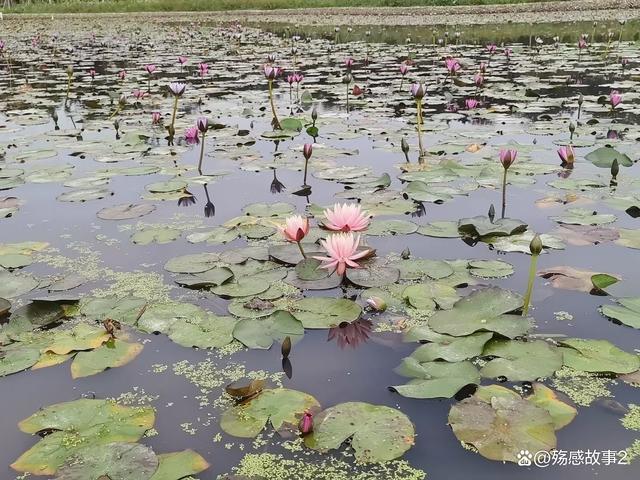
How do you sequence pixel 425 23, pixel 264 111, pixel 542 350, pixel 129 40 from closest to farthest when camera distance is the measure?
pixel 542 350
pixel 264 111
pixel 129 40
pixel 425 23

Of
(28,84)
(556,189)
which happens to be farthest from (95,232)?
(28,84)

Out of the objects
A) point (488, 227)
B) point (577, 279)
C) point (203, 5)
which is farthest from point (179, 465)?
point (203, 5)

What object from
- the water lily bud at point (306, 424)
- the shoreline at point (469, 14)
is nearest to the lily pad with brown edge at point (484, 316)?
the water lily bud at point (306, 424)

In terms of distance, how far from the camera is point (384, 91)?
21.7 ft

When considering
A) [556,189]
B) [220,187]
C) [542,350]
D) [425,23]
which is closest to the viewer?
[542,350]

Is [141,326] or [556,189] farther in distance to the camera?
[556,189]

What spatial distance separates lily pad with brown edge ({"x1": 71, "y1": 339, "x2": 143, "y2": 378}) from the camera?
1.67 m

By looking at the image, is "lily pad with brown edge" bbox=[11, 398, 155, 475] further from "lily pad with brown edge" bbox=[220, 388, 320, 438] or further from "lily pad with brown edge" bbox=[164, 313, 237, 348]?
"lily pad with brown edge" bbox=[164, 313, 237, 348]

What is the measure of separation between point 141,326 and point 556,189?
228 centimetres

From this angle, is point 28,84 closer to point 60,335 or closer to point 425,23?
point 60,335

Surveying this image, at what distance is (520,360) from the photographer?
1.62 m

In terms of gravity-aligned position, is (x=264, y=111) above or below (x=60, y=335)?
above

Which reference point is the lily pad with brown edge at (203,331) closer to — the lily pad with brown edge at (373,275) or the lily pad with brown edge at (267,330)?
the lily pad with brown edge at (267,330)

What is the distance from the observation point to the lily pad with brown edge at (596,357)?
1.58 m
